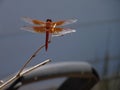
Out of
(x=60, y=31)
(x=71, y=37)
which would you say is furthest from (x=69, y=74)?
(x=71, y=37)

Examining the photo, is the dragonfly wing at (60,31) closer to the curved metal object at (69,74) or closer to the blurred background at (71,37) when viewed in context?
the curved metal object at (69,74)

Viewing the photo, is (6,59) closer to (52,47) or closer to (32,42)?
(32,42)

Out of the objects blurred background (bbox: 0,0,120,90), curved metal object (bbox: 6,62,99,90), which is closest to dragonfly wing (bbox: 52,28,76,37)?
curved metal object (bbox: 6,62,99,90)

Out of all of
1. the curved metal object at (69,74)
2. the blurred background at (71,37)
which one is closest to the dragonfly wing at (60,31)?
the curved metal object at (69,74)

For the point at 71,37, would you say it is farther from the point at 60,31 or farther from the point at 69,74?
the point at 60,31

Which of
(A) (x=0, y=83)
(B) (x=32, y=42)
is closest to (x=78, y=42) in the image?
(B) (x=32, y=42)

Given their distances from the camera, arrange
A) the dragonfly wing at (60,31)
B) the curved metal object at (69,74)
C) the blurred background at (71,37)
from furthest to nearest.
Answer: the blurred background at (71,37), the curved metal object at (69,74), the dragonfly wing at (60,31)
